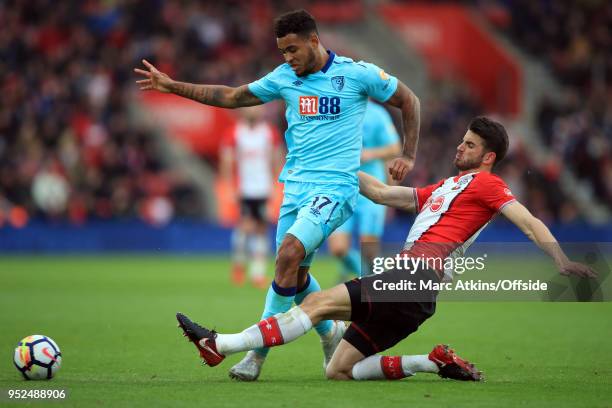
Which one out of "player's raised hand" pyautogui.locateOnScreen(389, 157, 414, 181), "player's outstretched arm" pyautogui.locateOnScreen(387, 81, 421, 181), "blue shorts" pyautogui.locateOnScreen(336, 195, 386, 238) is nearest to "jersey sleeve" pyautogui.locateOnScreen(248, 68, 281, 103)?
"player's outstretched arm" pyautogui.locateOnScreen(387, 81, 421, 181)

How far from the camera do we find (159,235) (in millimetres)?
23688

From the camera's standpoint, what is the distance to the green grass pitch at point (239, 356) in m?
6.78

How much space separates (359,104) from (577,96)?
19.9 metres

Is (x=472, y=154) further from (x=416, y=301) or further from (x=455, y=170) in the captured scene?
(x=455, y=170)

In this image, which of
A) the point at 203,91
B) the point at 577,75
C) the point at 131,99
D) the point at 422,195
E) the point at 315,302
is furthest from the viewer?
the point at 577,75

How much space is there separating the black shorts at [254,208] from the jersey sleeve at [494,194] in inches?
394

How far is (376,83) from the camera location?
798 centimetres

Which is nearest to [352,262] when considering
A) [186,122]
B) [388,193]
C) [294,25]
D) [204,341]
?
[388,193]

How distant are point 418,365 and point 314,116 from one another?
6.42ft

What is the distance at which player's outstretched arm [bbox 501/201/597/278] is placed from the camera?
6887 millimetres

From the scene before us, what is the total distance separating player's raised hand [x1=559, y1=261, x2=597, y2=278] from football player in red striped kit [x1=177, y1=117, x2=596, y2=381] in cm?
8

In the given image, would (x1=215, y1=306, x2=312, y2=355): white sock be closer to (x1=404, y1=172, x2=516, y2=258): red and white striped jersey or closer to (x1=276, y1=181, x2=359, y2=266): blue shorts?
(x1=276, y1=181, x2=359, y2=266): blue shorts

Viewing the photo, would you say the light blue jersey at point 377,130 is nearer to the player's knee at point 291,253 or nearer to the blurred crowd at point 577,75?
the player's knee at point 291,253

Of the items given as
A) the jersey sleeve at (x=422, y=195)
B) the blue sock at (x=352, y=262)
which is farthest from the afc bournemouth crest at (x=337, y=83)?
the blue sock at (x=352, y=262)
